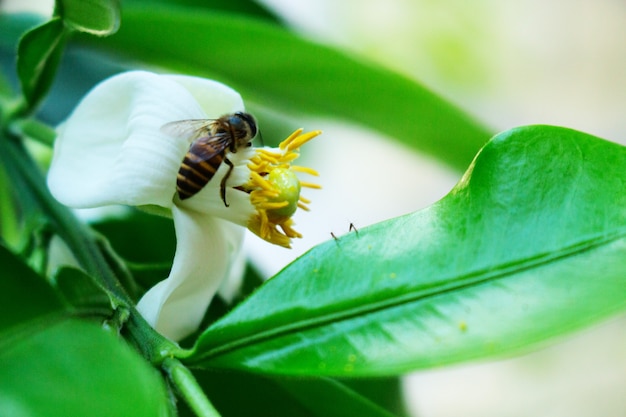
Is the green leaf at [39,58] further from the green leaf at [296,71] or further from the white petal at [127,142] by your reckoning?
the green leaf at [296,71]

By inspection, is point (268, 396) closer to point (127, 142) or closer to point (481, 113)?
point (127, 142)

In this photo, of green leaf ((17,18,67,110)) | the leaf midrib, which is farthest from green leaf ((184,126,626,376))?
green leaf ((17,18,67,110))

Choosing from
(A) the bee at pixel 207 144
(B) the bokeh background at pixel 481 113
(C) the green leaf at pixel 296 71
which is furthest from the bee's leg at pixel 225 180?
(B) the bokeh background at pixel 481 113

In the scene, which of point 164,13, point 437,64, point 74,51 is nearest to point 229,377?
point 164,13

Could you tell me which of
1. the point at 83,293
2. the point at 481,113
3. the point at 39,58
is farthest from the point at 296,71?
the point at 481,113

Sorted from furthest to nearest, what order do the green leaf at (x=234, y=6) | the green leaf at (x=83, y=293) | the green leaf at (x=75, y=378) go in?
the green leaf at (x=234, y=6), the green leaf at (x=83, y=293), the green leaf at (x=75, y=378)

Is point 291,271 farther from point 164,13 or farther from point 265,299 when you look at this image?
point 164,13
